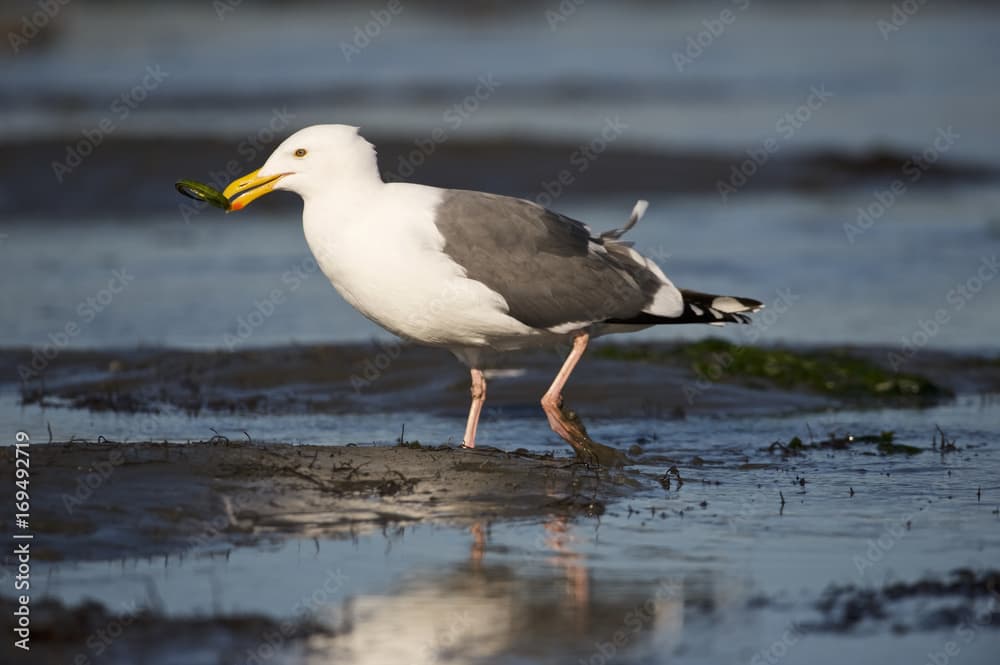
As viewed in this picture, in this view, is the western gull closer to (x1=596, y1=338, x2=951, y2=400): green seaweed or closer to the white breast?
the white breast

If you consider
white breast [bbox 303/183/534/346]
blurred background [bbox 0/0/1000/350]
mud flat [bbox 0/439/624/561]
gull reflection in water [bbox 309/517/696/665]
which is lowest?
gull reflection in water [bbox 309/517/696/665]

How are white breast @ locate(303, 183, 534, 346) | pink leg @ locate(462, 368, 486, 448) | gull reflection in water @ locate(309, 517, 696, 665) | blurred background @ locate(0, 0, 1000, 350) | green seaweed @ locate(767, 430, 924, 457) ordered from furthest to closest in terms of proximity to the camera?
blurred background @ locate(0, 0, 1000, 350) → green seaweed @ locate(767, 430, 924, 457) → pink leg @ locate(462, 368, 486, 448) → white breast @ locate(303, 183, 534, 346) → gull reflection in water @ locate(309, 517, 696, 665)

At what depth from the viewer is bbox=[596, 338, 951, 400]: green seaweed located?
11859mm

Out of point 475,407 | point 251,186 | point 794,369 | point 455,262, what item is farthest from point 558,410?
point 794,369

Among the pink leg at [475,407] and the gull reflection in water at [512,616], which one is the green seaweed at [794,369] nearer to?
the pink leg at [475,407]

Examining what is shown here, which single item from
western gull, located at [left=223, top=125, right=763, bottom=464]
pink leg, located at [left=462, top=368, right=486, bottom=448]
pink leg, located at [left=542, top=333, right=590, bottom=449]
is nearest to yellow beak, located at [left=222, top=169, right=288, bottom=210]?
western gull, located at [left=223, top=125, right=763, bottom=464]

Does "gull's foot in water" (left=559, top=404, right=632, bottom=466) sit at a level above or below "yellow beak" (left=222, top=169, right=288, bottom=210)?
below

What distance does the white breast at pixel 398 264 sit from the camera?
8648 millimetres

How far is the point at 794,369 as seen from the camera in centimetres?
1220

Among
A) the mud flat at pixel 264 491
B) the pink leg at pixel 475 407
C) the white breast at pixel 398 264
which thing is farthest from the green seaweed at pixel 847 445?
the white breast at pixel 398 264

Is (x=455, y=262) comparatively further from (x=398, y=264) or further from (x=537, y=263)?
(x=537, y=263)

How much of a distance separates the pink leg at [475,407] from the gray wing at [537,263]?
816 millimetres

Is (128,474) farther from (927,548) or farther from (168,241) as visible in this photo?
(168,241)

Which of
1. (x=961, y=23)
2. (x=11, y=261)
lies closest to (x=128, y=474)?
(x=11, y=261)
